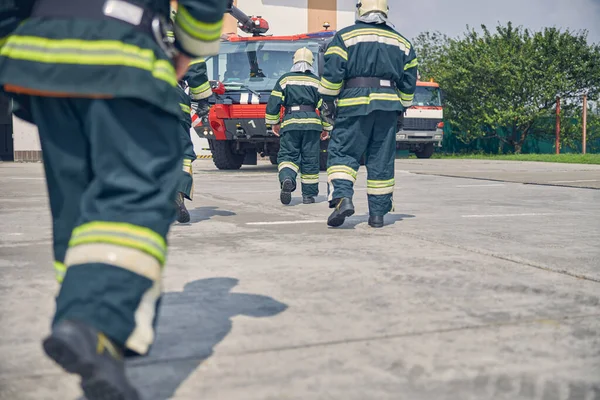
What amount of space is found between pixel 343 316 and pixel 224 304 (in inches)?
20.4

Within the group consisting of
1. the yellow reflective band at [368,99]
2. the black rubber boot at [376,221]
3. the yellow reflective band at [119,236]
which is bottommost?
the black rubber boot at [376,221]

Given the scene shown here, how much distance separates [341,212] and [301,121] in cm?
298

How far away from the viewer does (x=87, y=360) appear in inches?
75.5

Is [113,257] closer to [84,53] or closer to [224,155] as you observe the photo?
[84,53]

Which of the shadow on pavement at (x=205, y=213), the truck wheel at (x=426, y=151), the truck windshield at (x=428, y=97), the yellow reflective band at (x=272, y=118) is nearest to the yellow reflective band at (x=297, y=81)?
the yellow reflective band at (x=272, y=118)

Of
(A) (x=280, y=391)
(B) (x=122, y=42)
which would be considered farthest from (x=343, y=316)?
(B) (x=122, y=42)

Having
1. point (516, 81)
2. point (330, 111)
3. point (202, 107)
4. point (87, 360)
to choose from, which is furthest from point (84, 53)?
point (516, 81)

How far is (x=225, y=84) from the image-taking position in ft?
49.7

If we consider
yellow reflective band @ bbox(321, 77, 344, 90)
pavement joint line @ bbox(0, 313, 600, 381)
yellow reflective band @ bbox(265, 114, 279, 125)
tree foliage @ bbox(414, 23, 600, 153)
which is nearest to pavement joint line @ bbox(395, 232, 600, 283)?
pavement joint line @ bbox(0, 313, 600, 381)

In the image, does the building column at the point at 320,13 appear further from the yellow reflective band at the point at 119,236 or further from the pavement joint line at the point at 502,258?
the yellow reflective band at the point at 119,236

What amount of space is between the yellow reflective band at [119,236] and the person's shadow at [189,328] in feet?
1.21

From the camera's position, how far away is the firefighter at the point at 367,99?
627 cm

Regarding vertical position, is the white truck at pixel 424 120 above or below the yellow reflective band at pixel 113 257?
above

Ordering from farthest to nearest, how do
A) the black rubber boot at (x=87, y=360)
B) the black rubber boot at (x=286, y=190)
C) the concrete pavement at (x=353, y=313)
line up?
the black rubber boot at (x=286, y=190) < the concrete pavement at (x=353, y=313) < the black rubber boot at (x=87, y=360)
